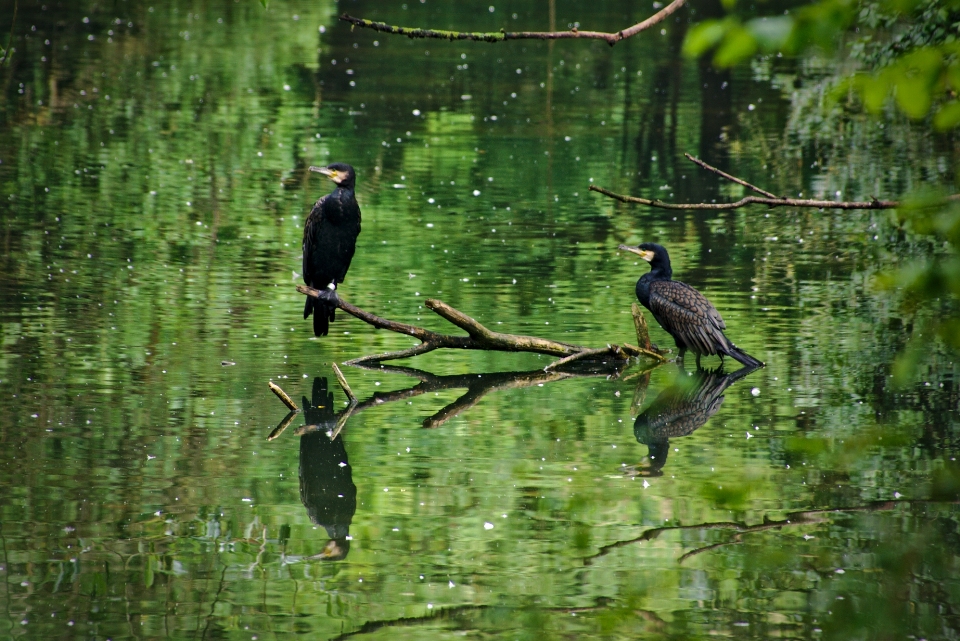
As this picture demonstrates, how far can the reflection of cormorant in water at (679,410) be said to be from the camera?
7125 mm

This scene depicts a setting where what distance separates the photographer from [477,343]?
8664mm

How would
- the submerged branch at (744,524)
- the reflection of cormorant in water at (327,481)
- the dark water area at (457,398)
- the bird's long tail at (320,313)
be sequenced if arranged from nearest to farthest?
the dark water area at (457,398) → the submerged branch at (744,524) → the reflection of cormorant in water at (327,481) → the bird's long tail at (320,313)

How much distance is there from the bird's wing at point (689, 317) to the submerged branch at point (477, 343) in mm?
252

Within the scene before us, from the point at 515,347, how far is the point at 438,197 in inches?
241

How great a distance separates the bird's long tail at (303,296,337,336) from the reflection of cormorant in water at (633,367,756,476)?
2321mm

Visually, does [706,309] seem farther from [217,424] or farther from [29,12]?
[29,12]

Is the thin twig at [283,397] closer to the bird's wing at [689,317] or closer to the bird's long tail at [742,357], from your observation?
the bird's wing at [689,317]

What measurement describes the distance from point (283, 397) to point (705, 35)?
5603 millimetres

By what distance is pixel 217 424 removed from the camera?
729cm

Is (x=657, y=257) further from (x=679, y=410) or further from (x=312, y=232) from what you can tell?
(x=312, y=232)

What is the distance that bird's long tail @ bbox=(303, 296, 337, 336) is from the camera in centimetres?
889

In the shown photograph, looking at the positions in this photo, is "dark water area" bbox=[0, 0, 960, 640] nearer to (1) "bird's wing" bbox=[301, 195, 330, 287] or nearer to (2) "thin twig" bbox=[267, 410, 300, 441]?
(2) "thin twig" bbox=[267, 410, 300, 441]

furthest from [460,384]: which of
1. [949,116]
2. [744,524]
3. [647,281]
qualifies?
[949,116]

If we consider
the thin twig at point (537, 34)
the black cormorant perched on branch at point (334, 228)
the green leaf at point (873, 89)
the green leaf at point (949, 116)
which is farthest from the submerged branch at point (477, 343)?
the green leaf at point (873, 89)
